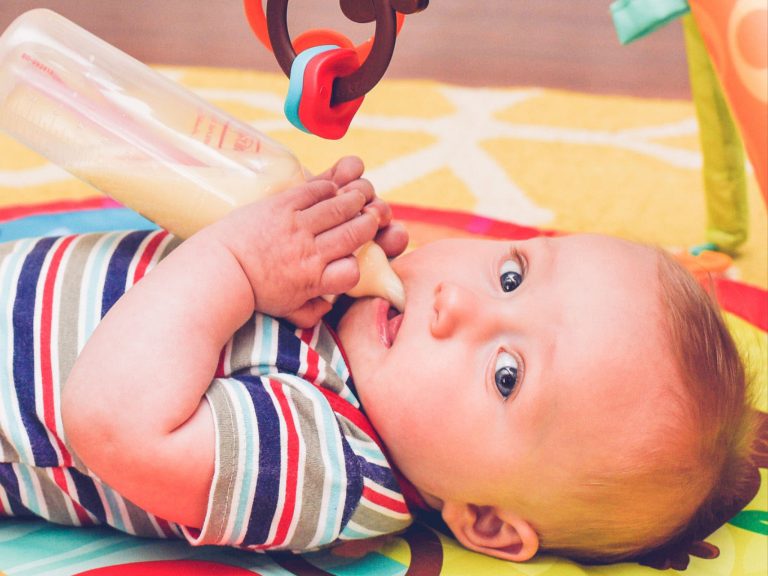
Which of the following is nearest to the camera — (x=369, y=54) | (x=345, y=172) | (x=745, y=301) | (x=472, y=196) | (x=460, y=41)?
(x=369, y=54)

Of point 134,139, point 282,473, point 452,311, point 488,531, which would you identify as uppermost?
point 134,139

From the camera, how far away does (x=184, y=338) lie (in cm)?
70

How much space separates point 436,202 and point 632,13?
47cm

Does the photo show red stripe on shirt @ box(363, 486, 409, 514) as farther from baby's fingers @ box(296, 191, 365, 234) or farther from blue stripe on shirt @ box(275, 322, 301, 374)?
baby's fingers @ box(296, 191, 365, 234)

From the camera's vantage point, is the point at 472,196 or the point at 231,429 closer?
the point at 231,429

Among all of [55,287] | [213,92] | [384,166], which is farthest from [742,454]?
[213,92]

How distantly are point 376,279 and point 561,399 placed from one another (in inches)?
7.7

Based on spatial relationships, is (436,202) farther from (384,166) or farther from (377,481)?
(377,481)

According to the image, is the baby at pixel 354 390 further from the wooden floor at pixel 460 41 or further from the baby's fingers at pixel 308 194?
the wooden floor at pixel 460 41

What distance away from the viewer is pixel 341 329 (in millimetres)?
846

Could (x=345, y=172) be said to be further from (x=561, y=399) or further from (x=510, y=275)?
(x=561, y=399)

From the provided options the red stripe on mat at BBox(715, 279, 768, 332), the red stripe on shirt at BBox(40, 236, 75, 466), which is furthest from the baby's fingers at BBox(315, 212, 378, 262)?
the red stripe on mat at BBox(715, 279, 768, 332)

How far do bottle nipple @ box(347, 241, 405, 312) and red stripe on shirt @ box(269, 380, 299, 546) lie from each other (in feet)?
0.47

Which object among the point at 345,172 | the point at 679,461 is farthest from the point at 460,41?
the point at 679,461
